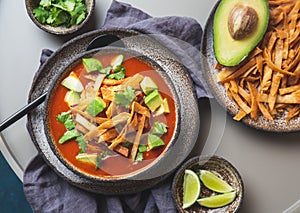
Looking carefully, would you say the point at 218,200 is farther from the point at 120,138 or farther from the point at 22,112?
the point at 22,112

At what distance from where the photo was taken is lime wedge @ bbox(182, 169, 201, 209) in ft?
5.44

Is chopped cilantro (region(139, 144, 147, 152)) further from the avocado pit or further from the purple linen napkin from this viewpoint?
the avocado pit

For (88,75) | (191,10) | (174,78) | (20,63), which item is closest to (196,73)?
(174,78)

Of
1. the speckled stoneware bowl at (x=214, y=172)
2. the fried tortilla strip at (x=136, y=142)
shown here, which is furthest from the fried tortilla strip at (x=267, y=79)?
the fried tortilla strip at (x=136, y=142)

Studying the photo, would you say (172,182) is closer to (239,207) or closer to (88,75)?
(239,207)

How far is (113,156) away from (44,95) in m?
0.23

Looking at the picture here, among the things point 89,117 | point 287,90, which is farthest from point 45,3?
point 287,90

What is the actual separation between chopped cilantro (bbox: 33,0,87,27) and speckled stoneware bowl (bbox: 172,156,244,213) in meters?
0.46

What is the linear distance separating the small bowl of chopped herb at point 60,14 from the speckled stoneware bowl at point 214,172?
44 centimetres

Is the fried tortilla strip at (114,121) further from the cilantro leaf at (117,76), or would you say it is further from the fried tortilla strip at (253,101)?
the fried tortilla strip at (253,101)

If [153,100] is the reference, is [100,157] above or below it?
below

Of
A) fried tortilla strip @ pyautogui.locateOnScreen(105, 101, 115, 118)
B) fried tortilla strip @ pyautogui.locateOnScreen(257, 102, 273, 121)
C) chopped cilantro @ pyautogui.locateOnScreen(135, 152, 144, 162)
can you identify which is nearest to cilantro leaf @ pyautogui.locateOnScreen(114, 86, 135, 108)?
fried tortilla strip @ pyautogui.locateOnScreen(105, 101, 115, 118)

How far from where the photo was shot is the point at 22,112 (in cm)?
163

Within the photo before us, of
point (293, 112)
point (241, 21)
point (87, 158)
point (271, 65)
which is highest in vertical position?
point (241, 21)
